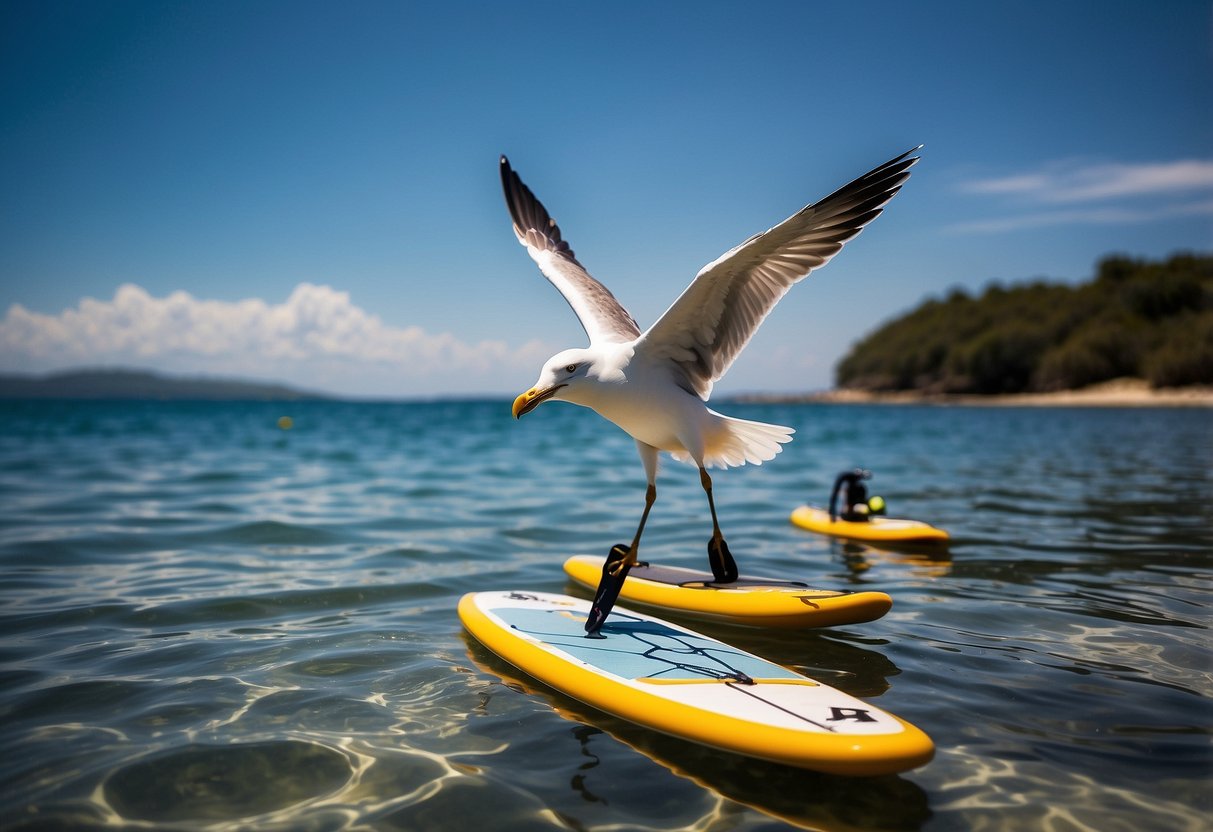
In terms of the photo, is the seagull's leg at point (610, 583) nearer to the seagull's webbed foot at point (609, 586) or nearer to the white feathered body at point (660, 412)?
the seagull's webbed foot at point (609, 586)

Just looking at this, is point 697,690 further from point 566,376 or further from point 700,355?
point 700,355

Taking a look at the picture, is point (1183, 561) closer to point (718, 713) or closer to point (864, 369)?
→ point (718, 713)

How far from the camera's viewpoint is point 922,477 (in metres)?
14.7

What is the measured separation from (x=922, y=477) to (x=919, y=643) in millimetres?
10630

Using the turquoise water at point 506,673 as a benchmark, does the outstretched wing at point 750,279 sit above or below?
above

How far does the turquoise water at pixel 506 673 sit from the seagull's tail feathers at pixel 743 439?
1.22 metres

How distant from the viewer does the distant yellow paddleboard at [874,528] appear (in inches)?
308

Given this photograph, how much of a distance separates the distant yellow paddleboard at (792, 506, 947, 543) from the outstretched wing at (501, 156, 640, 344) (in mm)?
3951

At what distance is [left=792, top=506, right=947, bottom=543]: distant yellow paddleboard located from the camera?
781cm

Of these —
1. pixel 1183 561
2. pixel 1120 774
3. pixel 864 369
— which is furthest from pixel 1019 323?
pixel 1120 774

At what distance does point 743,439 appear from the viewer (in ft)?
17.0

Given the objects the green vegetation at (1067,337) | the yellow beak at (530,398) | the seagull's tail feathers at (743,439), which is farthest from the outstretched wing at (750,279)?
the green vegetation at (1067,337)

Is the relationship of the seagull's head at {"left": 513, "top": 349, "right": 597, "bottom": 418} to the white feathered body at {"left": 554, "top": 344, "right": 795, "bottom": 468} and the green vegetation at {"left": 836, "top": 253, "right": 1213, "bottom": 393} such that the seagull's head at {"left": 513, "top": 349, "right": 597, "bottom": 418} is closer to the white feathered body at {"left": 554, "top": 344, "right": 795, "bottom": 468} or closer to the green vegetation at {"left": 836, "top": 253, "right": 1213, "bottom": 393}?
the white feathered body at {"left": 554, "top": 344, "right": 795, "bottom": 468}

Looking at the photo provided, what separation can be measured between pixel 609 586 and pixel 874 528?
4.57m
